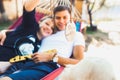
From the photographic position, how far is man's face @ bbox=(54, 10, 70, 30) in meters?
1.79

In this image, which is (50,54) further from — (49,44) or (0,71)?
(0,71)

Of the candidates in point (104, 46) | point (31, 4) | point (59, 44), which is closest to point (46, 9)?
point (31, 4)

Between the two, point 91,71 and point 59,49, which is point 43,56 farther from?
point 91,71

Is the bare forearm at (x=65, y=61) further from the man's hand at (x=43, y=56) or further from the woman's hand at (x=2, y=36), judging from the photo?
the woman's hand at (x=2, y=36)

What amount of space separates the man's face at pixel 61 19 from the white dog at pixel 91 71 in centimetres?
35

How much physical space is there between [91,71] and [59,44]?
1.23ft

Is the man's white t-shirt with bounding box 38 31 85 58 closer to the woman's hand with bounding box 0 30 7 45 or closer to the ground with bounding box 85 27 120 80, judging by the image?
the ground with bounding box 85 27 120 80

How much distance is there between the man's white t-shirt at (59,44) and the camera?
5.90ft

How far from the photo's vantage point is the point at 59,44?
5.98 ft

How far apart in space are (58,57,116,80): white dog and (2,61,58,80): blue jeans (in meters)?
0.18

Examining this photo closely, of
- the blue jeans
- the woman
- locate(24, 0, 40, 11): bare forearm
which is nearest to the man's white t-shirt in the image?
the woman

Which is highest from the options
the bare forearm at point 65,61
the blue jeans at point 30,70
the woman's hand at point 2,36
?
the woman's hand at point 2,36

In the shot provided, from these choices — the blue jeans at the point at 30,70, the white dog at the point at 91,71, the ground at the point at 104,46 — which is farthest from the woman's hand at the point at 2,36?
the ground at the point at 104,46

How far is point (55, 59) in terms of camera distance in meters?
1.78
